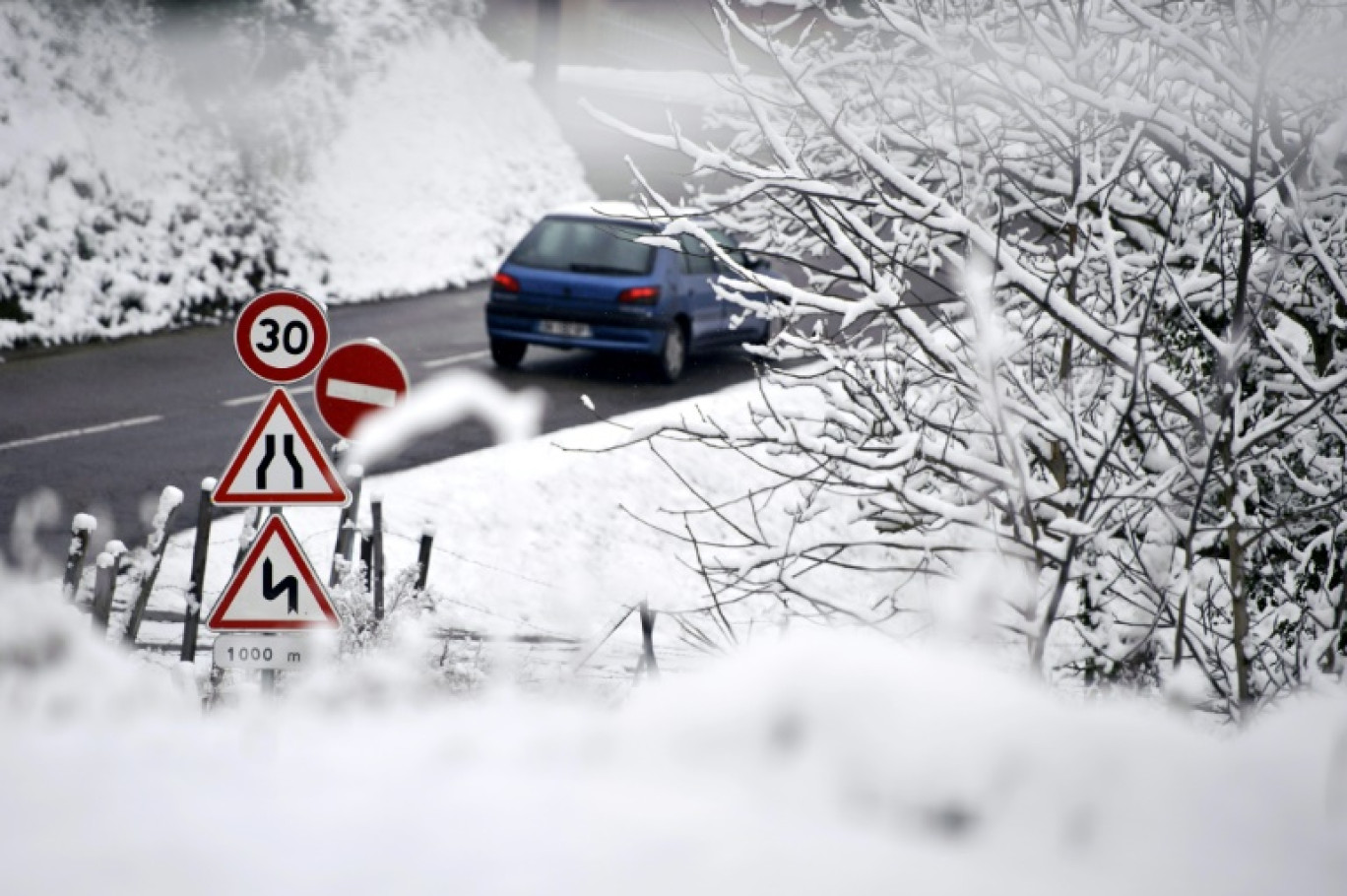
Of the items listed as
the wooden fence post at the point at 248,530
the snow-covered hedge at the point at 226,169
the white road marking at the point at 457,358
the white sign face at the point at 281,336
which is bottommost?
the wooden fence post at the point at 248,530

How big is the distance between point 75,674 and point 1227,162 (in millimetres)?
3671

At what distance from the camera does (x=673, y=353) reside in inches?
587

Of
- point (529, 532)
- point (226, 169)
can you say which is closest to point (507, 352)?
point (529, 532)

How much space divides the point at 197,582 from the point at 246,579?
0.93 m

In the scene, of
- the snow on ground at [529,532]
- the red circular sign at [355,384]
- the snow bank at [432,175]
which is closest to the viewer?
the red circular sign at [355,384]

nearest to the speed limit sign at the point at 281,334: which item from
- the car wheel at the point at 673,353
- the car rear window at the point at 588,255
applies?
the car rear window at the point at 588,255

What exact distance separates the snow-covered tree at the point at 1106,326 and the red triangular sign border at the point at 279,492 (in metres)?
1.37

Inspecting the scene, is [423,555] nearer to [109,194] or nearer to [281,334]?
[281,334]

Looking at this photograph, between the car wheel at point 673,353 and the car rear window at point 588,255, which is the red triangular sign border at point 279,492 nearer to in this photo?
the car rear window at point 588,255

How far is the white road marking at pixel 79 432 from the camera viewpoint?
35.6 ft

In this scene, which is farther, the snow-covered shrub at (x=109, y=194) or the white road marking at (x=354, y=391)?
the snow-covered shrub at (x=109, y=194)

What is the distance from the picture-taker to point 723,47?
586 cm

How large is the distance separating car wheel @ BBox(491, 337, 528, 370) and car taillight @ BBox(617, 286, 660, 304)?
1192 millimetres

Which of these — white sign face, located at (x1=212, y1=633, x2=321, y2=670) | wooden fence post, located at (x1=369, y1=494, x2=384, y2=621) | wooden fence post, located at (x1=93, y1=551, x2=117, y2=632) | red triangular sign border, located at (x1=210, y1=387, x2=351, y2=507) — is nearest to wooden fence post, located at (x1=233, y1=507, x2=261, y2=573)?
wooden fence post, located at (x1=369, y1=494, x2=384, y2=621)
